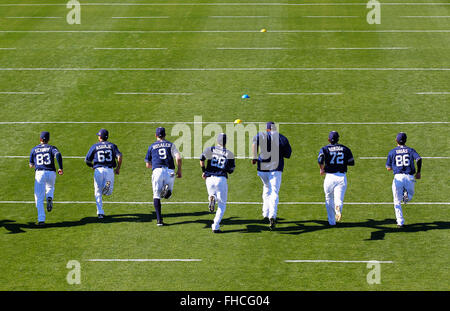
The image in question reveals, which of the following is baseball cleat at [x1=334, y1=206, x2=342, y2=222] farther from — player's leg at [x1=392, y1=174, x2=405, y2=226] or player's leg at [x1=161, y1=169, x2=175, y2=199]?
player's leg at [x1=161, y1=169, x2=175, y2=199]

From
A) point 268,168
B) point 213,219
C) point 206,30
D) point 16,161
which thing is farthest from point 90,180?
point 206,30

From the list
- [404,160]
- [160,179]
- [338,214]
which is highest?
[404,160]

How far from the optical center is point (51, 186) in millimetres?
15797

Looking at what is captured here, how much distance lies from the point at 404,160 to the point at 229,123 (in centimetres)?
743

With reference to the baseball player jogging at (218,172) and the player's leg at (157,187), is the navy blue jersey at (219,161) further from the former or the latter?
the player's leg at (157,187)

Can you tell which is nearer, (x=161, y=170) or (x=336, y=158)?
(x=336, y=158)

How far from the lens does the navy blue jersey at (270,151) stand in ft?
50.3

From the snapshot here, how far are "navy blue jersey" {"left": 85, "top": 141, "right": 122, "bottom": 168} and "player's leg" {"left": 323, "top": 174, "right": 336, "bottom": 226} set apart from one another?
4.32 m

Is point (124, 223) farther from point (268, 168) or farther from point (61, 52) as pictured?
point (61, 52)

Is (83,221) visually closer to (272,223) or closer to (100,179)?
(100,179)

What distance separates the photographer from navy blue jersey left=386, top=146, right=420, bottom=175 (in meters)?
15.0

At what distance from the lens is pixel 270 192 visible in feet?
50.4

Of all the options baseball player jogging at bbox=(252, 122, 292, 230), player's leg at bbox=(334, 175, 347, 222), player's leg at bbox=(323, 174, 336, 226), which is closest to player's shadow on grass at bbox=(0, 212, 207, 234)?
baseball player jogging at bbox=(252, 122, 292, 230)

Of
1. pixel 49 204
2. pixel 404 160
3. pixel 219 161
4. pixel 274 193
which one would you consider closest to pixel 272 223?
pixel 274 193
